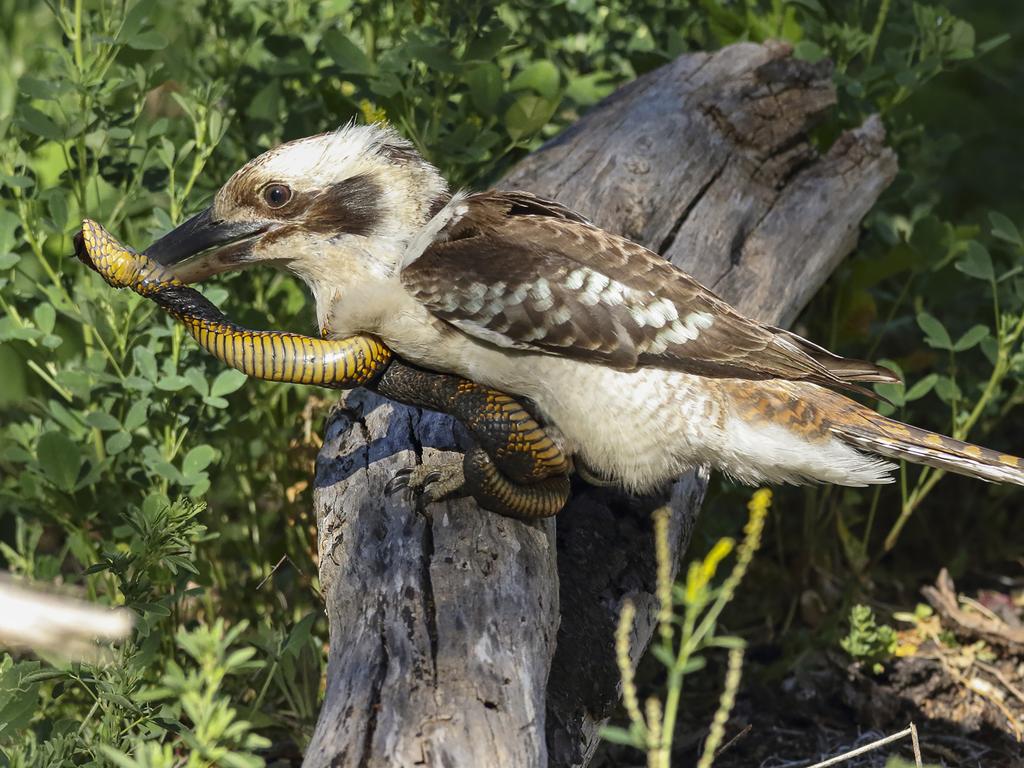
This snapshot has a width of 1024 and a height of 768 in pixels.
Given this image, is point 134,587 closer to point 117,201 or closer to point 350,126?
point 350,126

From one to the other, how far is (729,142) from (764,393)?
1.45m

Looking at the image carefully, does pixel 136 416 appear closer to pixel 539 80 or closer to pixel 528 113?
pixel 528 113

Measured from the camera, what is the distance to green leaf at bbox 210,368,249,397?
3.79 meters

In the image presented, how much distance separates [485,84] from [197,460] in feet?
5.42

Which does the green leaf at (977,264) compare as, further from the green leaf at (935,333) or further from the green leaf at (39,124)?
the green leaf at (39,124)

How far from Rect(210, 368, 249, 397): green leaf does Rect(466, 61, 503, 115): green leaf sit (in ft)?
4.38

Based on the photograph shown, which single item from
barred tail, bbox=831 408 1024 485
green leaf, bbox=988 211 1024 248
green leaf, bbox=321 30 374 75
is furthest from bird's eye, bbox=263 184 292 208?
green leaf, bbox=988 211 1024 248

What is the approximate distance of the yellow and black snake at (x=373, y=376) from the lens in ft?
10.0

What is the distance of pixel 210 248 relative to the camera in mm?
3320

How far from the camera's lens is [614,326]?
332 centimetres

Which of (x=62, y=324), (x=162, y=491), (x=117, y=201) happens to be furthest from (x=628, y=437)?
(x=62, y=324)

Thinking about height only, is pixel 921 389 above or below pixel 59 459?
above

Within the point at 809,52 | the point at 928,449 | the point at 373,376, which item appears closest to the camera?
the point at 373,376

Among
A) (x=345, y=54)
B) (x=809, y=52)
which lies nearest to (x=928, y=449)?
(x=809, y=52)
